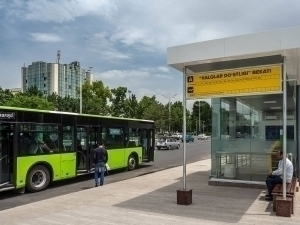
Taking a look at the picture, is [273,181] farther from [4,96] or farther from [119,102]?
[119,102]

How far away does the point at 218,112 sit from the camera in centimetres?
1229

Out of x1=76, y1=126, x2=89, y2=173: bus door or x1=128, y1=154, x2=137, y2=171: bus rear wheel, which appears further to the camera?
x1=128, y1=154, x2=137, y2=171: bus rear wheel

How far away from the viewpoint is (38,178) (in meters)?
11.0

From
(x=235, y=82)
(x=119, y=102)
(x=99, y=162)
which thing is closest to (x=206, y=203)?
(x=235, y=82)

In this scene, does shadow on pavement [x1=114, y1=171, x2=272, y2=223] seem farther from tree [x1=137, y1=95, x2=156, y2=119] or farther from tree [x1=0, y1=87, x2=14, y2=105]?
tree [x1=137, y1=95, x2=156, y2=119]

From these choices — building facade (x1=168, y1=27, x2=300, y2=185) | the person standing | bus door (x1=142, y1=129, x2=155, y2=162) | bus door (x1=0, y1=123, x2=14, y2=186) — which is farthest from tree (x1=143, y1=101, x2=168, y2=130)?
bus door (x1=0, y1=123, x2=14, y2=186)

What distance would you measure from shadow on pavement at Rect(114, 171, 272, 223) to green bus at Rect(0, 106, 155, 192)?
3798mm

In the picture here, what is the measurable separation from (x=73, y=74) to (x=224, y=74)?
70.4 metres

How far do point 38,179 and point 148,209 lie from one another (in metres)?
4.99

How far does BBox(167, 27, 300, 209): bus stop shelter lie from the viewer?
710 centimetres

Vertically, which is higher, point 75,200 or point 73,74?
point 73,74

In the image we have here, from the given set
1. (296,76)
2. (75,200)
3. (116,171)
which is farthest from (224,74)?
(116,171)

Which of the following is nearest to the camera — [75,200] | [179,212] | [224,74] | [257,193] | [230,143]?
[179,212]

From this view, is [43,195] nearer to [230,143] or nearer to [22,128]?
[22,128]
